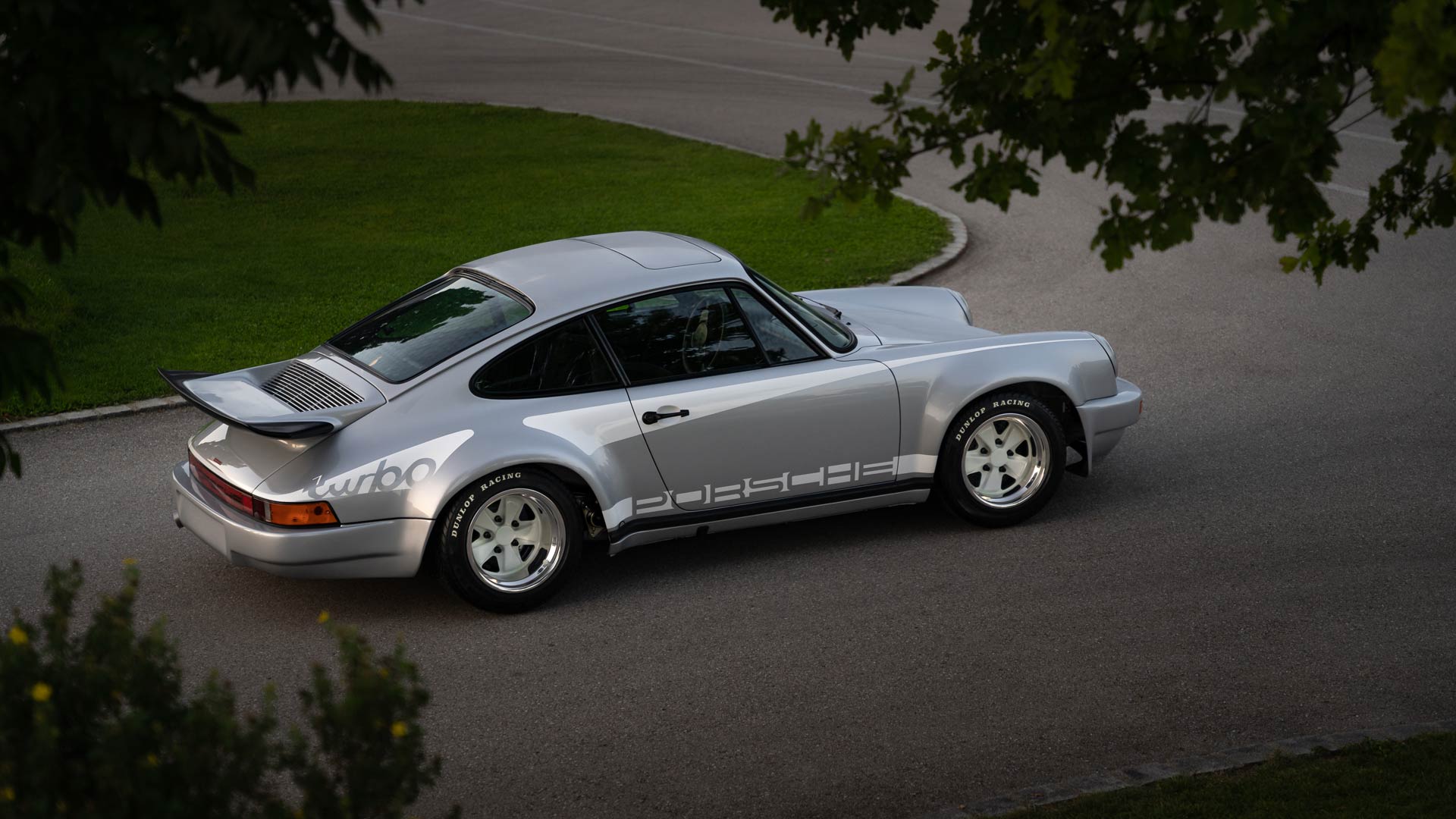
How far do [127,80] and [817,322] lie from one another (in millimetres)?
4627

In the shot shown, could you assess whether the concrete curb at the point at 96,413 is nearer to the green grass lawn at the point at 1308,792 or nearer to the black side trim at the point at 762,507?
the black side trim at the point at 762,507

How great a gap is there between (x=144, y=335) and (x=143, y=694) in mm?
9177

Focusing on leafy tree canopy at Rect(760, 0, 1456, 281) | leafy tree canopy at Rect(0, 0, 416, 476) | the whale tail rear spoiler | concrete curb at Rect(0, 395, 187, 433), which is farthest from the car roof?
leafy tree canopy at Rect(0, 0, 416, 476)

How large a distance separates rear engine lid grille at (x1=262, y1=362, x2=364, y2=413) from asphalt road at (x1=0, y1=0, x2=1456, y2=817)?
3.20ft

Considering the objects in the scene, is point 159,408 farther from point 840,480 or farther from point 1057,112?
point 1057,112

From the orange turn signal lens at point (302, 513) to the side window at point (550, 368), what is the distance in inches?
33.3

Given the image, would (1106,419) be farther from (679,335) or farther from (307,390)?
(307,390)

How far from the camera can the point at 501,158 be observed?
19594 millimetres

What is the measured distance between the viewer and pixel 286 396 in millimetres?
6828

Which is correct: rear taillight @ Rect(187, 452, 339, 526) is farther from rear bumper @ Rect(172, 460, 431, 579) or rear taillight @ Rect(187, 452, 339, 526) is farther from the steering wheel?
the steering wheel

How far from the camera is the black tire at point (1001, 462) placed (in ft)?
24.3

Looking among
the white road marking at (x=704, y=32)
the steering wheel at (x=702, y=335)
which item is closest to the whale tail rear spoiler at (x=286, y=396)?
the steering wheel at (x=702, y=335)

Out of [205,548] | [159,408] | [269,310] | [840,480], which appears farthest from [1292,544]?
[269,310]

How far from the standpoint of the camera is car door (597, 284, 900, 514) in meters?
6.87
